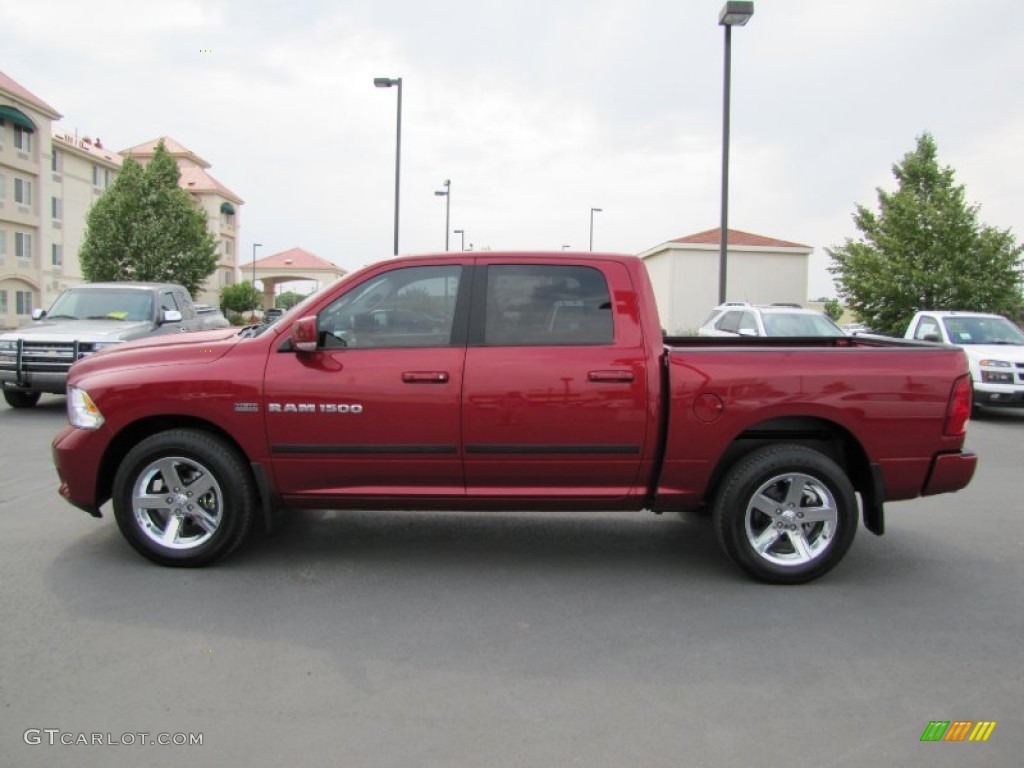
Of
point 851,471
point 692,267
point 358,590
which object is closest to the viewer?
point 358,590

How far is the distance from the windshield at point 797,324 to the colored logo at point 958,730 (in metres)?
11.4

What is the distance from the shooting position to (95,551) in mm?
5156

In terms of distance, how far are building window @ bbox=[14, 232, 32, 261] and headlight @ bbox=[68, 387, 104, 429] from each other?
163 feet

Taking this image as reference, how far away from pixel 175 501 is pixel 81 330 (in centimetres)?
802

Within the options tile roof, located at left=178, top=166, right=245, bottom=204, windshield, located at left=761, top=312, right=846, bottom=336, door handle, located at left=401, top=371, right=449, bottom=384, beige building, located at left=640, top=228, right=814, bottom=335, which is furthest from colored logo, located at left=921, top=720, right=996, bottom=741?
tile roof, located at left=178, top=166, right=245, bottom=204

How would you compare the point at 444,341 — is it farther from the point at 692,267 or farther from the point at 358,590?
the point at 692,267

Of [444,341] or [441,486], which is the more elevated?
[444,341]

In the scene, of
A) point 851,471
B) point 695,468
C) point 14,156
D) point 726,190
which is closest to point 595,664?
point 695,468

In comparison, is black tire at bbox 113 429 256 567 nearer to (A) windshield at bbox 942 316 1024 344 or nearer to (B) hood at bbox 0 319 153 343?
(B) hood at bbox 0 319 153 343

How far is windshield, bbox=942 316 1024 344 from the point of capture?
13469mm

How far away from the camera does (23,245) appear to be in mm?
47688

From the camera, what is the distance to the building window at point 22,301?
4706cm

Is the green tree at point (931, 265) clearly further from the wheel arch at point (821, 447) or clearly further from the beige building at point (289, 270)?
the beige building at point (289, 270)

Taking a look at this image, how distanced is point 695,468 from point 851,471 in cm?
112
